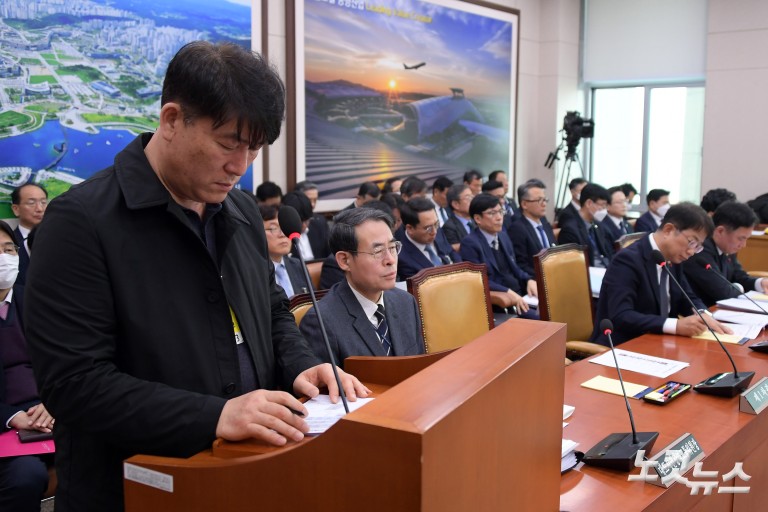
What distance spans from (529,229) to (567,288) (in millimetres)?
1988

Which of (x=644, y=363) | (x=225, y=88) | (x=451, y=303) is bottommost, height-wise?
(x=644, y=363)

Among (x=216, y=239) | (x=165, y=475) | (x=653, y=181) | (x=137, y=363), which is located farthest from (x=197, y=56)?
(x=653, y=181)

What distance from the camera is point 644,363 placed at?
2.59 metres

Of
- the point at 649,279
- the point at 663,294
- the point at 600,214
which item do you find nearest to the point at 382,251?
the point at 649,279

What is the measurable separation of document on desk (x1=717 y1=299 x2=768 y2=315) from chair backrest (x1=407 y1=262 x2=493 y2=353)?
1288 millimetres

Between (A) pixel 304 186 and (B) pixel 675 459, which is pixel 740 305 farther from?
(A) pixel 304 186

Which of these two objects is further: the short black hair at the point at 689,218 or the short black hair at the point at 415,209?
the short black hair at the point at 415,209

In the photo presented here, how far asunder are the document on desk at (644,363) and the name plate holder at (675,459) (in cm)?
71

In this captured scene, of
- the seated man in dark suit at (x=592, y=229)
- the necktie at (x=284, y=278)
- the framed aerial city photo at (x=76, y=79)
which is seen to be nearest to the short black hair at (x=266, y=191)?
the framed aerial city photo at (x=76, y=79)

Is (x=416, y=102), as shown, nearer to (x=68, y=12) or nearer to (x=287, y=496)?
(x=68, y=12)

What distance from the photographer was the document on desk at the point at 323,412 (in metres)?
0.97

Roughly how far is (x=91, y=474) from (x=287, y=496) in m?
0.46

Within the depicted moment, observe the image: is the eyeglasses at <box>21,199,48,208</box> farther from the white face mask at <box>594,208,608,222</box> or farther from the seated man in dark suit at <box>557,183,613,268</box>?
the white face mask at <box>594,208,608,222</box>

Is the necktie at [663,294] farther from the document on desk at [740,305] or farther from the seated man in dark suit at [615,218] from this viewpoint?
the seated man in dark suit at [615,218]
